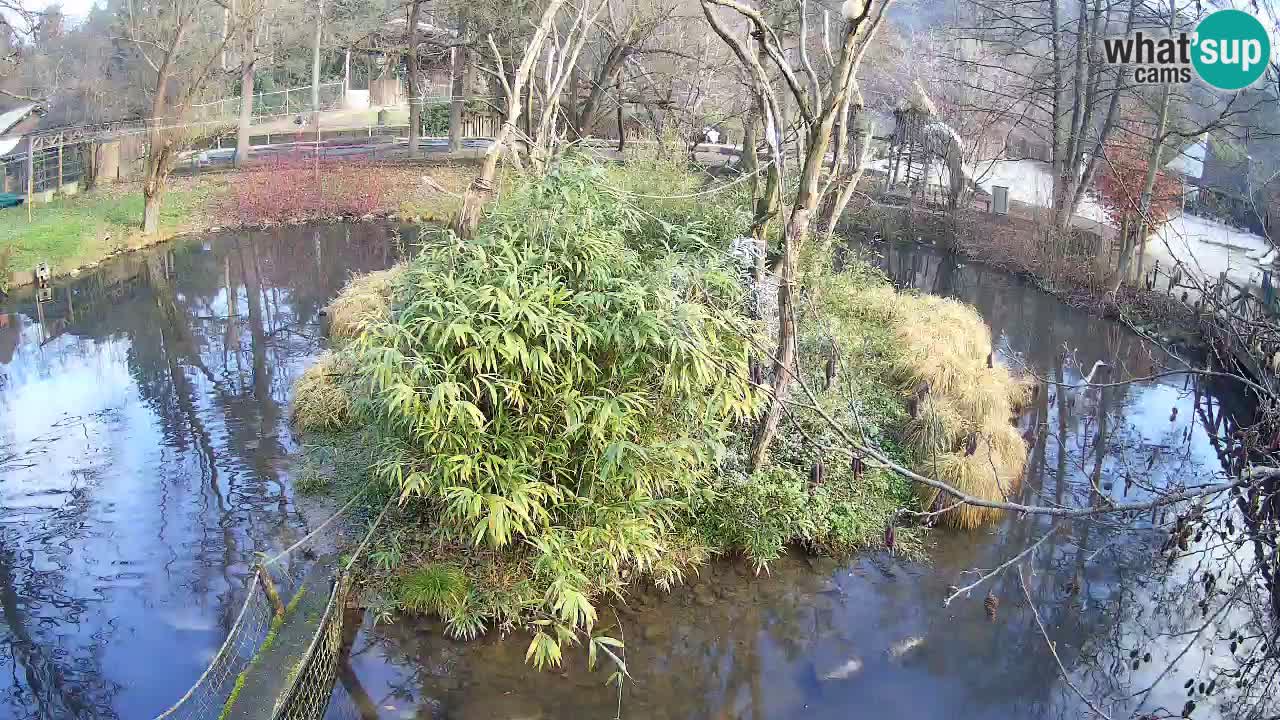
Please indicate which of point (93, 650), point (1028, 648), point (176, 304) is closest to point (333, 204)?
point (176, 304)

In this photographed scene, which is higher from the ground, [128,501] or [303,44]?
[303,44]

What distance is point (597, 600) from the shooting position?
657cm

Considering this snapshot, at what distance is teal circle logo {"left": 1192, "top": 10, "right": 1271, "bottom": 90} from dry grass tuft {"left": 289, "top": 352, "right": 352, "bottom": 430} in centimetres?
770

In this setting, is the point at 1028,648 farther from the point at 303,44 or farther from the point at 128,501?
the point at 303,44

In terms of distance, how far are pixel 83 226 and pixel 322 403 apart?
930 cm

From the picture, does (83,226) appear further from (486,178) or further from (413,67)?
(486,178)

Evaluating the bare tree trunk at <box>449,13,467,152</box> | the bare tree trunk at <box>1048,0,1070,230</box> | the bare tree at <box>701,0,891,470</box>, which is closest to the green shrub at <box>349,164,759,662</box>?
the bare tree at <box>701,0,891,470</box>

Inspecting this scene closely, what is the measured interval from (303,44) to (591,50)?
35.9 feet

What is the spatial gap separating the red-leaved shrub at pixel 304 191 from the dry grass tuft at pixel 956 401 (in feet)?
41.1

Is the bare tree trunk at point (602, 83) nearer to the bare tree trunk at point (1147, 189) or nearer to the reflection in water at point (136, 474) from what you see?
the reflection in water at point (136, 474)

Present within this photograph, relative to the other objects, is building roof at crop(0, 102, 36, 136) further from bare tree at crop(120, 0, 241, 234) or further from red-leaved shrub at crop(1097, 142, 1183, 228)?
red-leaved shrub at crop(1097, 142, 1183, 228)

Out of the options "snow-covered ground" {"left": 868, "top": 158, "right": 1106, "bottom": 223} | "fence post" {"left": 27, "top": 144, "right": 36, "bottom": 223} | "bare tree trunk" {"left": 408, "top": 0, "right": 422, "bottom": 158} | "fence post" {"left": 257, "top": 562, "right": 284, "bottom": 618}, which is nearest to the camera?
"fence post" {"left": 257, "top": 562, "right": 284, "bottom": 618}

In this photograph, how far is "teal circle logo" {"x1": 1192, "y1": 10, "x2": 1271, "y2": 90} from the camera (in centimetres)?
778
